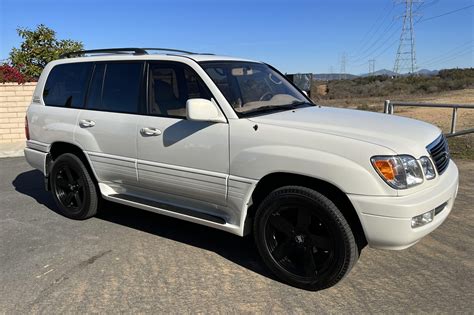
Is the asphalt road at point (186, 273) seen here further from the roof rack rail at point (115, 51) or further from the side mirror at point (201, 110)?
the roof rack rail at point (115, 51)

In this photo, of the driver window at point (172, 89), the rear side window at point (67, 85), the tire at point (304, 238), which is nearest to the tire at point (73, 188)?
the rear side window at point (67, 85)

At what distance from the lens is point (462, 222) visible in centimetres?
497

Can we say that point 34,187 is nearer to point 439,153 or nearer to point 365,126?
point 365,126

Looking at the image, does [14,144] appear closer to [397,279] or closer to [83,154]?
[83,154]

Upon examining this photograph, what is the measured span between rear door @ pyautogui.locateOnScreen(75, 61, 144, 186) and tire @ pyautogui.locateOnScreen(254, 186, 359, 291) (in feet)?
5.49

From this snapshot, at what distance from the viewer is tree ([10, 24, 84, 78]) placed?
12.9m

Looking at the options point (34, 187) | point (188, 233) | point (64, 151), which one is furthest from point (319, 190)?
point (34, 187)

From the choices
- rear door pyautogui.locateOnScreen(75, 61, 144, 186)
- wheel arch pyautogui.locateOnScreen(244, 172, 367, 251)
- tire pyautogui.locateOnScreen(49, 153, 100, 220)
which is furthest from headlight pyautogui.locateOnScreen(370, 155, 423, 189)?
tire pyautogui.locateOnScreen(49, 153, 100, 220)

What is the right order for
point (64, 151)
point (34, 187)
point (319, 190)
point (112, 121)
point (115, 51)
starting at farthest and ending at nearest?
point (34, 187) < point (64, 151) < point (115, 51) < point (112, 121) < point (319, 190)

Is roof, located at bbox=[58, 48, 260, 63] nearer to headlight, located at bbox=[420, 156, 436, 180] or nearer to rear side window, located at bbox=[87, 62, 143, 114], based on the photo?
rear side window, located at bbox=[87, 62, 143, 114]

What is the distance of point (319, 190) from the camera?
11.4 feet

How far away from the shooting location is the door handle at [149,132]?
427 cm

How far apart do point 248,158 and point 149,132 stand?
1.17 m

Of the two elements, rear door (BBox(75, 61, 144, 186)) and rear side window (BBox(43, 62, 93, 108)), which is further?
rear side window (BBox(43, 62, 93, 108))
